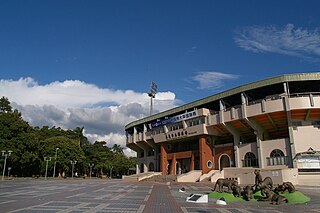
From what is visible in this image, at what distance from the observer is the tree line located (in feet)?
179

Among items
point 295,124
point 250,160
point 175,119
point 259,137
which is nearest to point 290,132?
point 295,124

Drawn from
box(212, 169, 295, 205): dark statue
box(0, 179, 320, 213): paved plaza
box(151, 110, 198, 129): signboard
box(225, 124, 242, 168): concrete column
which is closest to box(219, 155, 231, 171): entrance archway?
box(225, 124, 242, 168): concrete column

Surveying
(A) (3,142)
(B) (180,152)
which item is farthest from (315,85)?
(A) (3,142)

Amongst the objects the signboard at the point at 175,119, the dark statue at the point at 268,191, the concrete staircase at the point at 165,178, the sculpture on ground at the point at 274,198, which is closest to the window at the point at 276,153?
the signboard at the point at 175,119

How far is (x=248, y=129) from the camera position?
43.5 m

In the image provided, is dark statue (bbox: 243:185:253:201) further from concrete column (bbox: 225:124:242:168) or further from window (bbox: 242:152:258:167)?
concrete column (bbox: 225:124:242:168)

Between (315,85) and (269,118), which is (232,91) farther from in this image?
(315,85)

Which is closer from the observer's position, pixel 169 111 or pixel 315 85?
pixel 315 85

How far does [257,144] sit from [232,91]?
8.56 metres

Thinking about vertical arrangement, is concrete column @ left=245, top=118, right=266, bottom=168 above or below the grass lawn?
above


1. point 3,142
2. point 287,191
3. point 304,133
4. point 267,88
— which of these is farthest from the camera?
point 3,142

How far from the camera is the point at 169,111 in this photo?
186 ft

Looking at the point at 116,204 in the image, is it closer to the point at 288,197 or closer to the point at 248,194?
the point at 248,194

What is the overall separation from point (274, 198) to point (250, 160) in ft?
94.5
